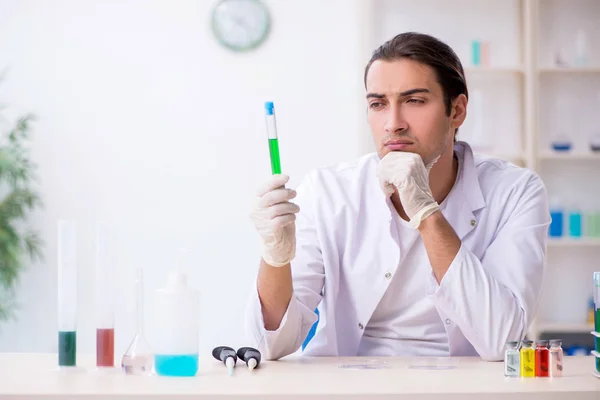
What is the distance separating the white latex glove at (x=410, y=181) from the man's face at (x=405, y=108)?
0.08 m

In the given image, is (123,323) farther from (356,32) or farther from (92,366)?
(92,366)

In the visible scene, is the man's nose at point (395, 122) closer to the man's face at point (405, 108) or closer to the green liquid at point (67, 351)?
the man's face at point (405, 108)

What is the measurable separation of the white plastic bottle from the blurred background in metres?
2.74

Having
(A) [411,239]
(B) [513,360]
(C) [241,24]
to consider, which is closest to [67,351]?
(B) [513,360]

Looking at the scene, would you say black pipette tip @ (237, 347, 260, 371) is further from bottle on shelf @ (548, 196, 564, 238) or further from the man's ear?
bottle on shelf @ (548, 196, 564, 238)

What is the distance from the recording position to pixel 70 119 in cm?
400

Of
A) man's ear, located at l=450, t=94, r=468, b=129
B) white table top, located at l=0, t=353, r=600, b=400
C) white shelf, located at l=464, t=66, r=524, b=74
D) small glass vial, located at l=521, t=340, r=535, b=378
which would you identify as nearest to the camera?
white table top, located at l=0, t=353, r=600, b=400

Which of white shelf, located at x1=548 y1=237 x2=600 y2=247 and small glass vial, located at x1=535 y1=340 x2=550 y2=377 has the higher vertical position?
white shelf, located at x1=548 y1=237 x2=600 y2=247

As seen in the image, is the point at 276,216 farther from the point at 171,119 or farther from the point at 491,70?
the point at 171,119

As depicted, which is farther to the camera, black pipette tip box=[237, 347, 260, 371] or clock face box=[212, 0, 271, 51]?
clock face box=[212, 0, 271, 51]

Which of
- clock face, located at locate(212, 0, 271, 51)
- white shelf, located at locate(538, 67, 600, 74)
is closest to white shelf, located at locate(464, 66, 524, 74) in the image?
white shelf, located at locate(538, 67, 600, 74)

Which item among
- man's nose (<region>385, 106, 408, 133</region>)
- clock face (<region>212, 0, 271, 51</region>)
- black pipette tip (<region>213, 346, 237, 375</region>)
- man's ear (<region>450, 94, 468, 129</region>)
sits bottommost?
black pipette tip (<region>213, 346, 237, 375</region>)

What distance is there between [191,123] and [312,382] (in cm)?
294

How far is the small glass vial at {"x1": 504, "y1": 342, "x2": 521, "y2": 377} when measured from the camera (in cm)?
123
